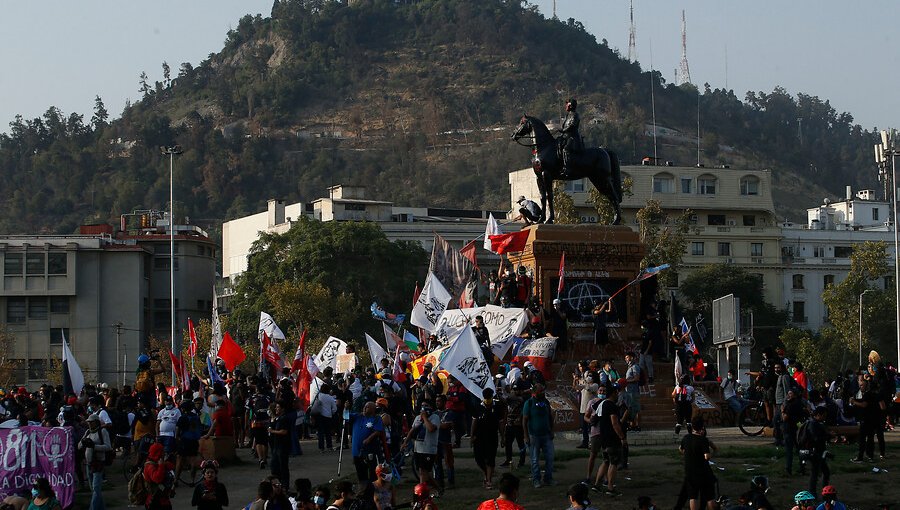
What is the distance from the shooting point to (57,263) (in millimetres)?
106188

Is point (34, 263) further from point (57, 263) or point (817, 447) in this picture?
point (817, 447)

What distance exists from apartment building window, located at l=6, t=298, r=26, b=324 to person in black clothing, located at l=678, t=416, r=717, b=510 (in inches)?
3508

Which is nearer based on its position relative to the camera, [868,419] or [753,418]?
[868,419]

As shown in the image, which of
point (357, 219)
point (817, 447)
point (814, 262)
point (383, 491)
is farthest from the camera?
point (357, 219)

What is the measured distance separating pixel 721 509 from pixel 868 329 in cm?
7650

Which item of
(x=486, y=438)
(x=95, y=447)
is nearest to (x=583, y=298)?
(x=486, y=438)

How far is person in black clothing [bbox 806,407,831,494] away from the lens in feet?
80.4

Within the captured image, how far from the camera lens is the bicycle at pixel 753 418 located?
34.0 m

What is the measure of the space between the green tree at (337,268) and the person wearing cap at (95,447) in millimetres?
67368

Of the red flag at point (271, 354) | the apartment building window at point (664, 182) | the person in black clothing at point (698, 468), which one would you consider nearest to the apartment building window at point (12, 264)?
the apartment building window at point (664, 182)

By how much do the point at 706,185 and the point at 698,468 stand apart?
104172 millimetres

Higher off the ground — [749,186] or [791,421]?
[749,186]

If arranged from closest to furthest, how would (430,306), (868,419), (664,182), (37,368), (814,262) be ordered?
(868,419) < (430,306) < (37,368) < (814,262) < (664,182)

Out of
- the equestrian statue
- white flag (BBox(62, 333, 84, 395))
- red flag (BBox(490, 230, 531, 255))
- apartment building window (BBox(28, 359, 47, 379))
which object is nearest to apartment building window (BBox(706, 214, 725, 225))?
apartment building window (BBox(28, 359, 47, 379))
